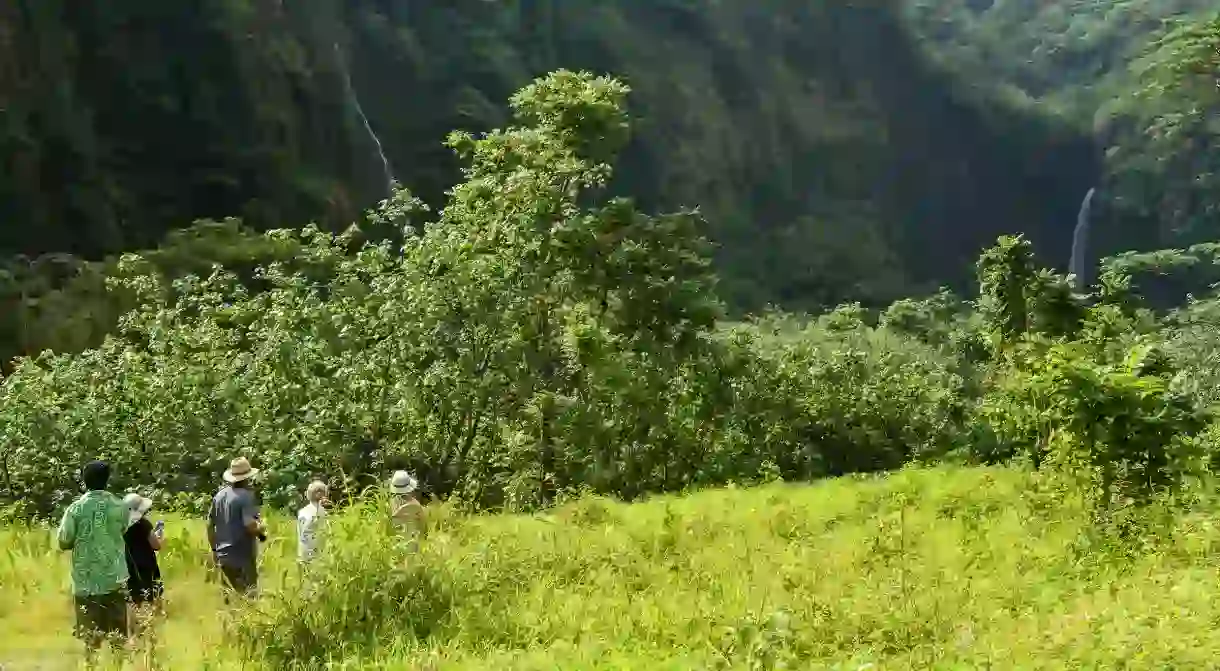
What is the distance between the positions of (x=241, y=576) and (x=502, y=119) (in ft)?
153

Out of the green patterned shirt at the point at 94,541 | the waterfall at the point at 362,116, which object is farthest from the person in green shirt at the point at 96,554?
the waterfall at the point at 362,116

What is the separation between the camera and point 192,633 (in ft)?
22.3

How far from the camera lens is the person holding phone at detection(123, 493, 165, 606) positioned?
673 centimetres

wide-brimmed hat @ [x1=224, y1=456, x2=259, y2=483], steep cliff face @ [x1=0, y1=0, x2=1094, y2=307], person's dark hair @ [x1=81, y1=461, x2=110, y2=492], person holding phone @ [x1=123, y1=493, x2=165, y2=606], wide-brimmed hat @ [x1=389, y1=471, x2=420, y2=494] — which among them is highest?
steep cliff face @ [x1=0, y1=0, x2=1094, y2=307]

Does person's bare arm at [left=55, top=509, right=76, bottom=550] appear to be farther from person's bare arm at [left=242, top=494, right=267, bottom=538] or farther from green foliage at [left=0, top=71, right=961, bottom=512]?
green foliage at [left=0, top=71, right=961, bottom=512]

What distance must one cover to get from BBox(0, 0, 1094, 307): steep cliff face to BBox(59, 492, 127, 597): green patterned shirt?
2686 cm

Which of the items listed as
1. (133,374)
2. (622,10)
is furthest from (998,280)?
(622,10)

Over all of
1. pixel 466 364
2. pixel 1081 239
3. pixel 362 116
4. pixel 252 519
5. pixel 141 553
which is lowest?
pixel 141 553

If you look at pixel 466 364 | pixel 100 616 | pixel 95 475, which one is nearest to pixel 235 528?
pixel 100 616

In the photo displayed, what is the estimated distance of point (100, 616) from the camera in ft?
20.7

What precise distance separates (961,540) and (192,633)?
5349 millimetres

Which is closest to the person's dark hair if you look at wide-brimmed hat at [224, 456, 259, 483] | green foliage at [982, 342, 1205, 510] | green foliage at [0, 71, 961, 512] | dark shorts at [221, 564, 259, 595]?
wide-brimmed hat at [224, 456, 259, 483]

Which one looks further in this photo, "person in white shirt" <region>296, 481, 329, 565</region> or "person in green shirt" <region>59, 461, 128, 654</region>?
"person in white shirt" <region>296, 481, 329, 565</region>

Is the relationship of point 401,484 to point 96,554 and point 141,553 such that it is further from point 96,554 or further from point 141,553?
point 96,554
